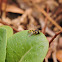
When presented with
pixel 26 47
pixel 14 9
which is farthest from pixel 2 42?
pixel 14 9

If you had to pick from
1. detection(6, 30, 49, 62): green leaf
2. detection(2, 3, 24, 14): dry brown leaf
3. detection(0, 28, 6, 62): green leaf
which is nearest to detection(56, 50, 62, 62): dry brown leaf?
detection(6, 30, 49, 62): green leaf

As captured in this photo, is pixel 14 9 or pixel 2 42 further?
pixel 14 9

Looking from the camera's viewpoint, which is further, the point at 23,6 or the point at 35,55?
the point at 23,6

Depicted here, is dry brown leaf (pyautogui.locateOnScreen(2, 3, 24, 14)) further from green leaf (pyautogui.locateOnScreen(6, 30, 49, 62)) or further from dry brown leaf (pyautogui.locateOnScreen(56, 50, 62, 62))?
green leaf (pyautogui.locateOnScreen(6, 30, 49, 62))

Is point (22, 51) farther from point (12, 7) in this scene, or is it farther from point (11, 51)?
point (12, 7)

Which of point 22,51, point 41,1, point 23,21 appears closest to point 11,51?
point 22,51

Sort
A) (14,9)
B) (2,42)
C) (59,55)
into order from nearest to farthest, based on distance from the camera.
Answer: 1. (2,42)
2. (59,55)
3. (14,9)

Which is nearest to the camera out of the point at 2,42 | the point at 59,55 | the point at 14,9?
the point at 2,42

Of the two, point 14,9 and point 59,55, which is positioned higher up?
point 14,9

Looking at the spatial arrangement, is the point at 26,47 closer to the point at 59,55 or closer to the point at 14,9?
the point at 59,55
